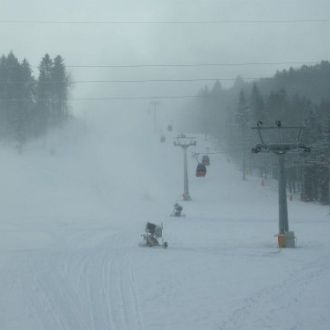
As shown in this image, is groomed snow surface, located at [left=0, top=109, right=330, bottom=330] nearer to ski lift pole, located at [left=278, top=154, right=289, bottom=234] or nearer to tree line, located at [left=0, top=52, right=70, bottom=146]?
ski lift pole, located at [left=278, top=154, right=289, bottom=234]

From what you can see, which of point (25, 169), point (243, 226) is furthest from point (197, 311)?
point (25, 169)

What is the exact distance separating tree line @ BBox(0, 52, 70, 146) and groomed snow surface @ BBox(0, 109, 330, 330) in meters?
15.9

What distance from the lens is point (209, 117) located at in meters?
116

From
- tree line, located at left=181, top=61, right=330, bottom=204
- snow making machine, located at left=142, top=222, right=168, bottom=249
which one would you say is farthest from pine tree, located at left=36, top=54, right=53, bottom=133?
snow making machine, located at left=142, top=222, right=168, bottom=249

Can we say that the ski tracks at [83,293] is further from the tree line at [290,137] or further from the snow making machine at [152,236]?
the tree line at [290,137]

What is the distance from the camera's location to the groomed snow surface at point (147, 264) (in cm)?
1121

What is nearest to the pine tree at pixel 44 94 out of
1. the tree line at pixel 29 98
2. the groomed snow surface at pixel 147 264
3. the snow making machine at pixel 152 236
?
the tree line at pixel 29 98

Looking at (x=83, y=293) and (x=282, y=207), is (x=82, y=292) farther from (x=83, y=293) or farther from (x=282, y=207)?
(x=282, y=207)

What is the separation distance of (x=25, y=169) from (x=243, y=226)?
33.5 meters

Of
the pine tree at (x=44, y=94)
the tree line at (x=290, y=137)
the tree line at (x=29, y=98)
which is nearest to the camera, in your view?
the tree line at (x=290, y=137)

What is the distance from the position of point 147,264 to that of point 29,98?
57.3 meters

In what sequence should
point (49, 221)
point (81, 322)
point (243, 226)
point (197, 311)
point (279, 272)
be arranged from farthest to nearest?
point (49, 221)
point (243, 226)
point (279, 272)
point (197, 311)
point (81, 322)

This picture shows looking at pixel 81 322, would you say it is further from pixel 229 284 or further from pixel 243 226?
pixel 243 226

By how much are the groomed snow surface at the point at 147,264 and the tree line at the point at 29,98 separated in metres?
15.9
